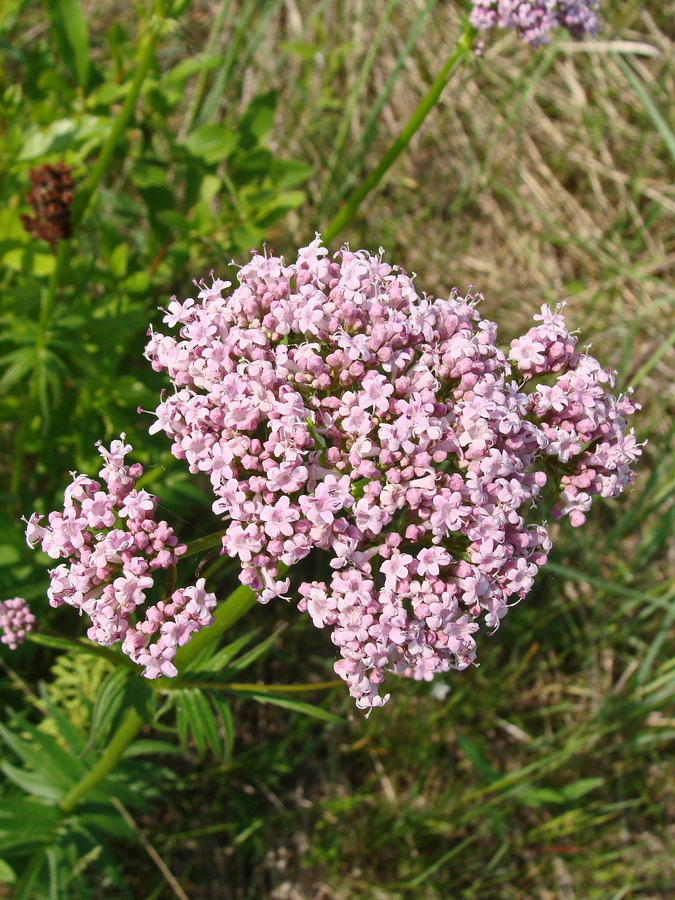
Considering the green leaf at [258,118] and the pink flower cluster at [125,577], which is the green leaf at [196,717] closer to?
the pink flower cluster at [125,577]

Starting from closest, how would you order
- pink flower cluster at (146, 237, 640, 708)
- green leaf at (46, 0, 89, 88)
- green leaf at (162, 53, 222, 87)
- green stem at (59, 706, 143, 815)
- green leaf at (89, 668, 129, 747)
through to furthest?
pink flower cluster at (146, 237, 640, 708), green leaf at (89, 668, 129, 747), green stem at (59, 706, 143, 815), green leaf at (46, 0, 89, 88), green leaf at (162, 53, 222, 87)

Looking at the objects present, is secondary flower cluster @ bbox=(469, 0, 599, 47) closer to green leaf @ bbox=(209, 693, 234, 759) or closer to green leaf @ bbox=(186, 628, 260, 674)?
green leaf @ bbox=(186, 628, 260, 674)

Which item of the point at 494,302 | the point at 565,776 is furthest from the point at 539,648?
the point at 494,302

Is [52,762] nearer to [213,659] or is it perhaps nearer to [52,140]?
[213,659]

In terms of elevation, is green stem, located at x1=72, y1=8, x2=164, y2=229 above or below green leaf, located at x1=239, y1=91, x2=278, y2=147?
below

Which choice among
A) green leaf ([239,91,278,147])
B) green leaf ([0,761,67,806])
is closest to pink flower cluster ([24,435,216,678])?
green leaf ([0,761,67,806])

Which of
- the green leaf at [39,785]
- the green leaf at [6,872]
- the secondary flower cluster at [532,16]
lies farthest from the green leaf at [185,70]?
A: the green leaf at [6,872]

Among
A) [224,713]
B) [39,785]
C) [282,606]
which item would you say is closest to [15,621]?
[224,713]
